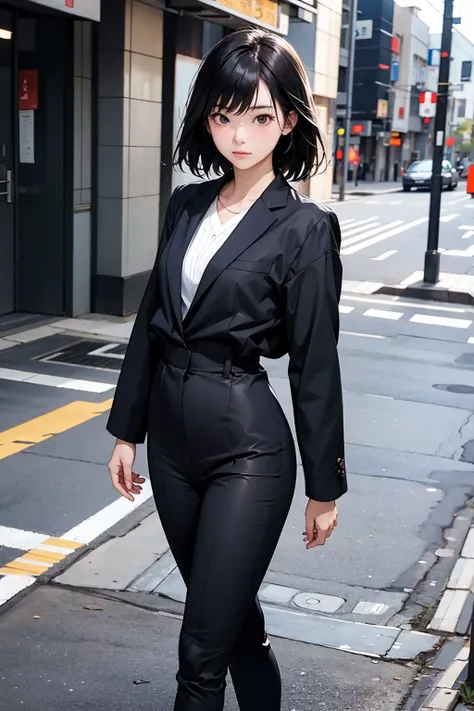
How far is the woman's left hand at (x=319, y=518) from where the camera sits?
2.46m

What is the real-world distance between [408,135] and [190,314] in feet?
239

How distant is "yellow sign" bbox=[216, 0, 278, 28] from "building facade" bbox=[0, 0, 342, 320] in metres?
0.14

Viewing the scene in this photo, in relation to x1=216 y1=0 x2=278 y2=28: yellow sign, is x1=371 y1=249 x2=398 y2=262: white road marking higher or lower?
lower

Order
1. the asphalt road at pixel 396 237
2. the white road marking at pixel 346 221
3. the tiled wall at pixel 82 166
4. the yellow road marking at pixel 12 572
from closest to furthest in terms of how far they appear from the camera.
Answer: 1. the yellow road marking at pixel 12 572
2. the tiled wall at pixel 82 166
3. the asphalt road at pixel 396 237
4. the white road marking at pixel 346 221

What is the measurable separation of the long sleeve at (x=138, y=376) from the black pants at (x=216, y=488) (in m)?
0.09

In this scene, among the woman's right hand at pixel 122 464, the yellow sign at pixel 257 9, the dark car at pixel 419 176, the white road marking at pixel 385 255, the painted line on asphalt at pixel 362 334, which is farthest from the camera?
the dark car at pixel 419 176

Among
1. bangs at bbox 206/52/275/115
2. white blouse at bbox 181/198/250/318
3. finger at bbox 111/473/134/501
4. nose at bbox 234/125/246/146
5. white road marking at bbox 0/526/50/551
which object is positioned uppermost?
bangs at bbox 206/52/275/115

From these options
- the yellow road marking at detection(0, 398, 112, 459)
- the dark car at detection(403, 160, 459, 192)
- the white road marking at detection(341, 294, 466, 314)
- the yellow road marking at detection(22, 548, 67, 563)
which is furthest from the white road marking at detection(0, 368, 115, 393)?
the dark car at detection(403, 160, 459, 192)

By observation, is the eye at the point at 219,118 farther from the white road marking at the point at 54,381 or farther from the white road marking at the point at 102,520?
the white road marking at the point at 54,381

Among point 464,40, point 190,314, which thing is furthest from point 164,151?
point 464,40

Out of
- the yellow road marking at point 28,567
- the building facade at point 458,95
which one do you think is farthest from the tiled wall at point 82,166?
the building facade at point 458,95

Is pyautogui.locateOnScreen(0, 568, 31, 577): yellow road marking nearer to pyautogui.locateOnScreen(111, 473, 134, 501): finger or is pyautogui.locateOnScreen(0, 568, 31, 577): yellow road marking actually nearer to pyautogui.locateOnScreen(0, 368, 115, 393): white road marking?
pyautogui.locateOnScreen(111, 473, 134, 501): finger

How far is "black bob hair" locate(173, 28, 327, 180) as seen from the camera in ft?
7.89

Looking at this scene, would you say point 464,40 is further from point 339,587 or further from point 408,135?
point 339,587
